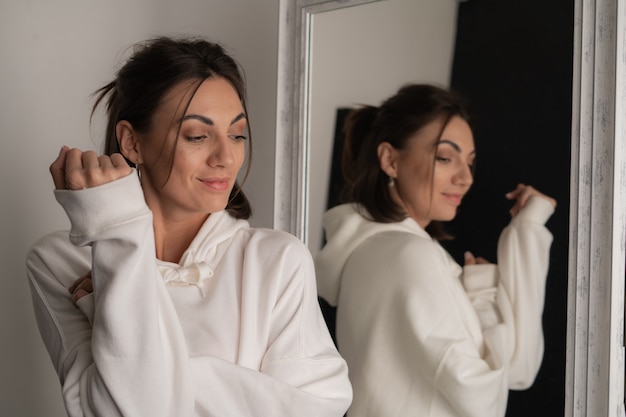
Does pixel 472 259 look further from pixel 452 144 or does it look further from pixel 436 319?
pixel 452 144

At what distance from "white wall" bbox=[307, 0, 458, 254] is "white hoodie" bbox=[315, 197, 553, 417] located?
0.18 meters

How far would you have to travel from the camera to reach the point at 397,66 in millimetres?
1804

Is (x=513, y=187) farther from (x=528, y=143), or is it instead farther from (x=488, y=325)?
(x=488, y=325)

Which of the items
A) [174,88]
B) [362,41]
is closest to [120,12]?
[362,41]

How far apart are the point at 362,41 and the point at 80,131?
2.54 feet

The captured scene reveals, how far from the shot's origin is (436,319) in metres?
1.67

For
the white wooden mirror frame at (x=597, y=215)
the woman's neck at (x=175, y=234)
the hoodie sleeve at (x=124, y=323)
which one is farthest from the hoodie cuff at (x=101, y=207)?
the white wooden mirror frame at (x=597, y=215)

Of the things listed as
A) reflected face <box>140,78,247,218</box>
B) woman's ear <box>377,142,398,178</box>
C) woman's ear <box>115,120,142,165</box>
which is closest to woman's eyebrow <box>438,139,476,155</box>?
woman's ear <box>377,142,398,178</box>

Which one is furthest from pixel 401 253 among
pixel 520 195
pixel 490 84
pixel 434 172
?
pixel 490 84

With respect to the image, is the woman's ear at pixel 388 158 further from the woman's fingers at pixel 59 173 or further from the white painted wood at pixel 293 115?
the woman's fingers at pixel 59 173

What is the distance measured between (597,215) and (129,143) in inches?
34.8

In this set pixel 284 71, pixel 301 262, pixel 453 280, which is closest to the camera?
pixel 301 262

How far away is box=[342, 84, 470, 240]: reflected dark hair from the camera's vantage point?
173 centimetres

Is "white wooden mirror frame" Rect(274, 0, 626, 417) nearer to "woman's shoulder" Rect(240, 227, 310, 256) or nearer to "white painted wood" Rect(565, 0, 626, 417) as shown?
"white painted wood" Rect(565, 0, 626, 417)
